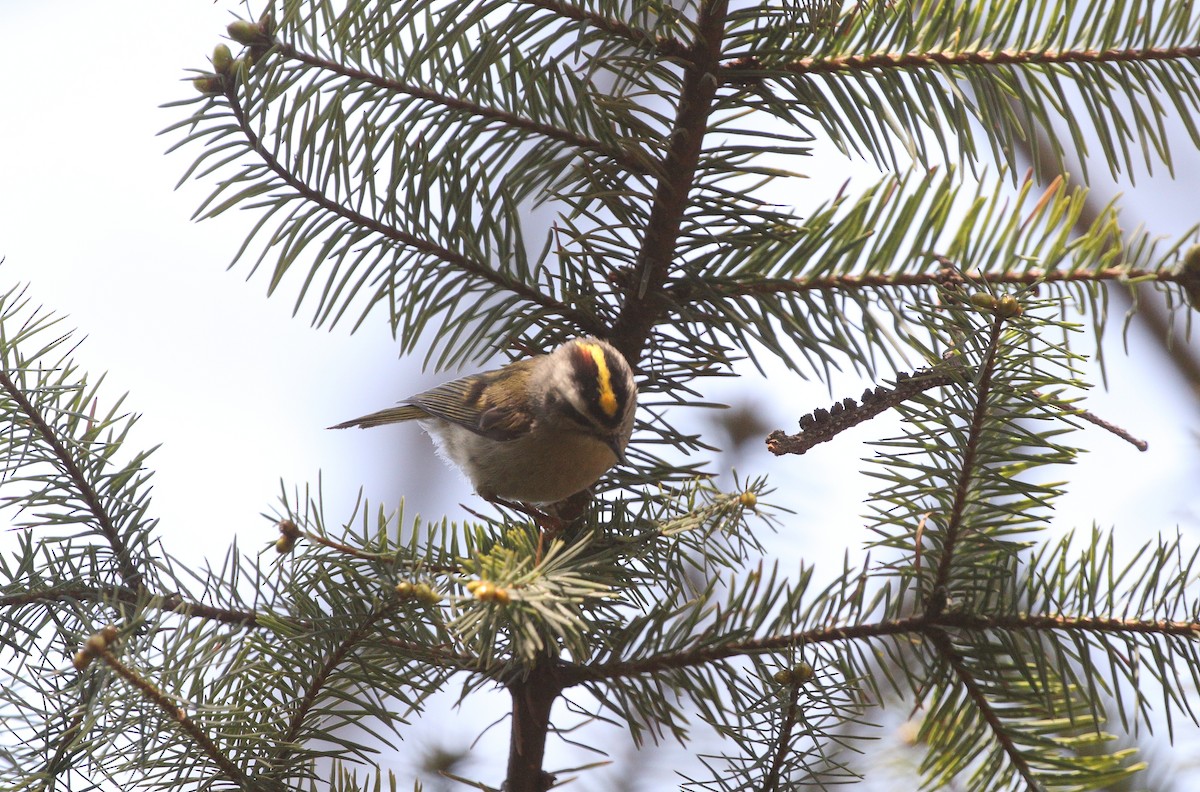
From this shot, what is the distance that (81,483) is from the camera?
5.48 feet

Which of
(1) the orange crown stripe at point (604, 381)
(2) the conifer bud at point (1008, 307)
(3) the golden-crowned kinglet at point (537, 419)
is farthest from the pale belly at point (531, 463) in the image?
(2) the conifer bud at point (1008, 307)

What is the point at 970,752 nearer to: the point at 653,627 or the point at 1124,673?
the point at 1124,673

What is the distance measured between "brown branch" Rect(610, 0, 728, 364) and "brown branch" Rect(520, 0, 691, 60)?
30 millimetres

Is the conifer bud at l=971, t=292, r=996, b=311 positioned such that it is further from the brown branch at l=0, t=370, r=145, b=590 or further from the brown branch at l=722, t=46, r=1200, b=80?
the brown branch at l=0, t=370, r=145, b=590

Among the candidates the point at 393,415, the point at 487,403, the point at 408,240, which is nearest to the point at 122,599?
the point at 408,240

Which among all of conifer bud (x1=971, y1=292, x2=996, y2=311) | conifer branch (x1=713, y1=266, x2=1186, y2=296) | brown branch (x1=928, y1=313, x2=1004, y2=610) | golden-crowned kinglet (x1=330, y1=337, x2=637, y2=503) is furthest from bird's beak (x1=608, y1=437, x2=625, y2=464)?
conifer bud (x1=971, y1=292, x2=996, y2=311)

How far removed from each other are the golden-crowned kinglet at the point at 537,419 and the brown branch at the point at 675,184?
0.32 ft

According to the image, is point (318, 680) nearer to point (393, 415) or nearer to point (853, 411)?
point (853, 411)

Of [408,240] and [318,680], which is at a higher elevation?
[408,240]

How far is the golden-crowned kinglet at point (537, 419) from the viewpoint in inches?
86.4

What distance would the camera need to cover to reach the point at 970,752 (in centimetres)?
157

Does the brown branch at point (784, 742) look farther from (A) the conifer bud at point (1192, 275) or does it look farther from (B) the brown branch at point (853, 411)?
(A) the conifer bud at point (1192, 275)

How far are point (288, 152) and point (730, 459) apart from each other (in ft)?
6.76

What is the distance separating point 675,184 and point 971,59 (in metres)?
0.55
